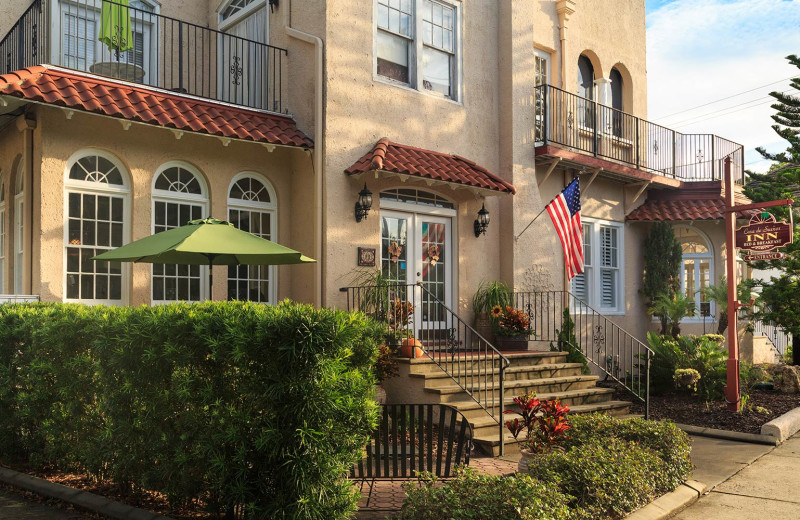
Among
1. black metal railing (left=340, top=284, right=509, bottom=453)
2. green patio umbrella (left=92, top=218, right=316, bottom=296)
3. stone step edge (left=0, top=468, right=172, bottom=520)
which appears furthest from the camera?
black metal railing (left=340, top=284, right=509, bottom=453)

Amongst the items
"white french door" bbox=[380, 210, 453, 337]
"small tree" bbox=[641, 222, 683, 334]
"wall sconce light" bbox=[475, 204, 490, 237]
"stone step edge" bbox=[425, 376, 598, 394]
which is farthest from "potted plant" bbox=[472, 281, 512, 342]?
"small tree" bbox=[641, 222, 683, 334]

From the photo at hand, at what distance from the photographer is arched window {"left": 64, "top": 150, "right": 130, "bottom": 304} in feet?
30.5

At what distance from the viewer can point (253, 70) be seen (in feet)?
37.8

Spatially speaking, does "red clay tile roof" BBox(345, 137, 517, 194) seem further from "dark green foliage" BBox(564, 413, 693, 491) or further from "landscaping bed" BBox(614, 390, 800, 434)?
"dark green foliage" BBox(564, 413, 693, 491)

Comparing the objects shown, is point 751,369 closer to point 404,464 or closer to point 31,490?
point 404,464

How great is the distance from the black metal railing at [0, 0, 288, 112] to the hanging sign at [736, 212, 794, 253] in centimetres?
721

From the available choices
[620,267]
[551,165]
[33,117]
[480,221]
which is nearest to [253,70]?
[33,117]

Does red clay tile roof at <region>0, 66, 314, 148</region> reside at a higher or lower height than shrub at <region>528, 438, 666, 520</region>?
higher

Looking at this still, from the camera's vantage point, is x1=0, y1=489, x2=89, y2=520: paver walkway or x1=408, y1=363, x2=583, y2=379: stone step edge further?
x1=408, y1=363, x2=583, y2=379: stone step edge

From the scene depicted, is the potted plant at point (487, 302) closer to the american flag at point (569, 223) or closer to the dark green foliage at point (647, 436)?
the american flag at point (569, 223)

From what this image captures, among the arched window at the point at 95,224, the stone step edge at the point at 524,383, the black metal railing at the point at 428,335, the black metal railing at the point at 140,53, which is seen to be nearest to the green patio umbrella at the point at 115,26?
the black metal railing at the point at 140,53

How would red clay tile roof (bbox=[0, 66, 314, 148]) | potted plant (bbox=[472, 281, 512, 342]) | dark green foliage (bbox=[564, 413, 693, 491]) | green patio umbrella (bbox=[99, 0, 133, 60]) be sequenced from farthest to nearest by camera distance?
potted plant (bbox=[472, 281, 512, 342]), green patio umbrella (bbox=[99, 0, 133, 60]), red clay tile roof (bbox=[0, 66, 314, 148]), dark green foliage (bbox=[564, 413, 693, 491])

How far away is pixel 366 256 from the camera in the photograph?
10.8m

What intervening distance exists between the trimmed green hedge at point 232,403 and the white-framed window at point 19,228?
4546mm
